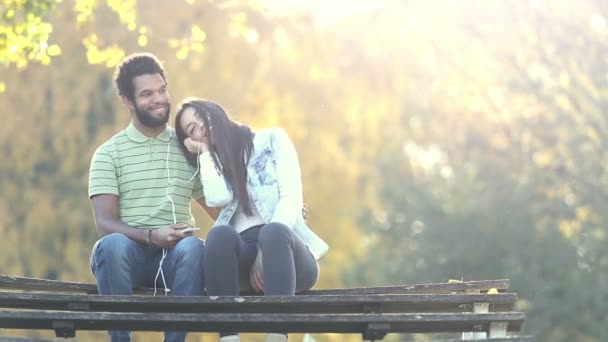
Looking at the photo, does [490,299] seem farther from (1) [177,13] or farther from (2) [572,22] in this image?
(2) [572,22]

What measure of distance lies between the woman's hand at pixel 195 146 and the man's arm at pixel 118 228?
35 centimetres

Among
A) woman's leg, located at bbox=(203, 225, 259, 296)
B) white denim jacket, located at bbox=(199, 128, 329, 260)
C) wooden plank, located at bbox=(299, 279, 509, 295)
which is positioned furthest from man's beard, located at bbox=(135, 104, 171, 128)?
wooden plank, located at bbox=(299, 279, 509, 295)

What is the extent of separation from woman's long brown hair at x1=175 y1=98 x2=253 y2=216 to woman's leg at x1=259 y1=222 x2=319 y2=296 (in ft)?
1.14

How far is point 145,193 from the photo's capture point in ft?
19.8

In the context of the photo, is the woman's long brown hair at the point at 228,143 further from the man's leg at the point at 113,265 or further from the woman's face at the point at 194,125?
the man's leg at the point at 113,265

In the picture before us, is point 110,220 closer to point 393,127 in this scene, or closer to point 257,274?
point 257,274

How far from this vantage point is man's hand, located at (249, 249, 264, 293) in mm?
Result: 5551

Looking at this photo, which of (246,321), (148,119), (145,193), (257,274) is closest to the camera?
(246,321)

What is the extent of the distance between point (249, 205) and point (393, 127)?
688 inches

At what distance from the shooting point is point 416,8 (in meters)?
23.4

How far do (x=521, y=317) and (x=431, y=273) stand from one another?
61.4ft

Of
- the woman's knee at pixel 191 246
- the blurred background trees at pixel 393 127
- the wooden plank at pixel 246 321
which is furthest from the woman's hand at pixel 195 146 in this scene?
the blurred background trees at pixel 393 127

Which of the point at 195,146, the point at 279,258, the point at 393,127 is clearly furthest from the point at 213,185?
the point at 393,127

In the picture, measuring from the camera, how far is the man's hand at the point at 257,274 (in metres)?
5.55
